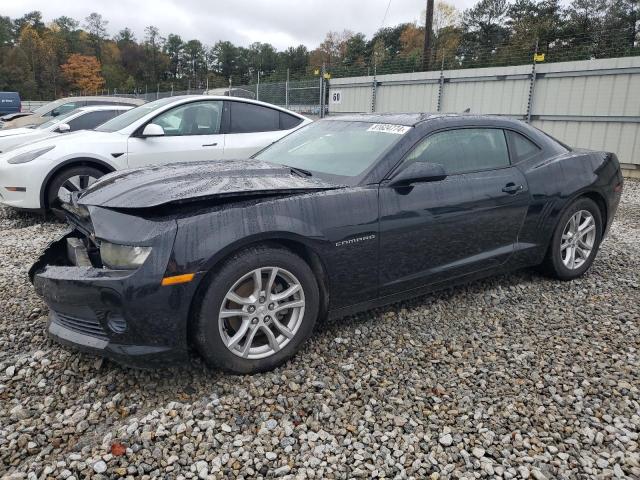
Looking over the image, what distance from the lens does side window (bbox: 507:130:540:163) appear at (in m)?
3.87

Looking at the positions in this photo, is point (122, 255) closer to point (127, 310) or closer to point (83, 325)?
point (127, 310)

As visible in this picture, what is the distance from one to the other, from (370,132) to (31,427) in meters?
2.64

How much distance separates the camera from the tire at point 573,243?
4.07 metres

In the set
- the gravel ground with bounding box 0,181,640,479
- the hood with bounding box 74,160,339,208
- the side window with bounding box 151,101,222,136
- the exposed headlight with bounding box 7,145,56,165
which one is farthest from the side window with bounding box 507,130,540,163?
the exposed headlight with bounding box 7,145,56,165

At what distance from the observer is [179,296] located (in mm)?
2402

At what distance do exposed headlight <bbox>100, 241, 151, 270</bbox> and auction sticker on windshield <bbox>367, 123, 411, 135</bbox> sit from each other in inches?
72.2

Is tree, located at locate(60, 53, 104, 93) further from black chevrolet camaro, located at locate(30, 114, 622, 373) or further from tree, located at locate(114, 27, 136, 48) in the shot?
black chevrolet camaro, located at locate(30, 114, 622, 373)

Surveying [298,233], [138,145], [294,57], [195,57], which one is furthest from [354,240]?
[195,57]

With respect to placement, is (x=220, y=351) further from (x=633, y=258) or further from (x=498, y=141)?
(x=633, y=258)

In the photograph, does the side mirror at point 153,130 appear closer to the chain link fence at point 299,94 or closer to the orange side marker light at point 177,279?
the orange side marker light at point 177,279

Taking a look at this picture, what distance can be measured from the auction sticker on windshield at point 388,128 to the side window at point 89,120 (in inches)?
280

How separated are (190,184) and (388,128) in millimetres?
1460

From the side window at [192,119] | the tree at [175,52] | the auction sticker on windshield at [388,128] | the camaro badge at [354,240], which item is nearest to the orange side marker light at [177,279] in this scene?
the camaro badge at [354,240]

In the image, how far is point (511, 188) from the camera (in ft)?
12.1
